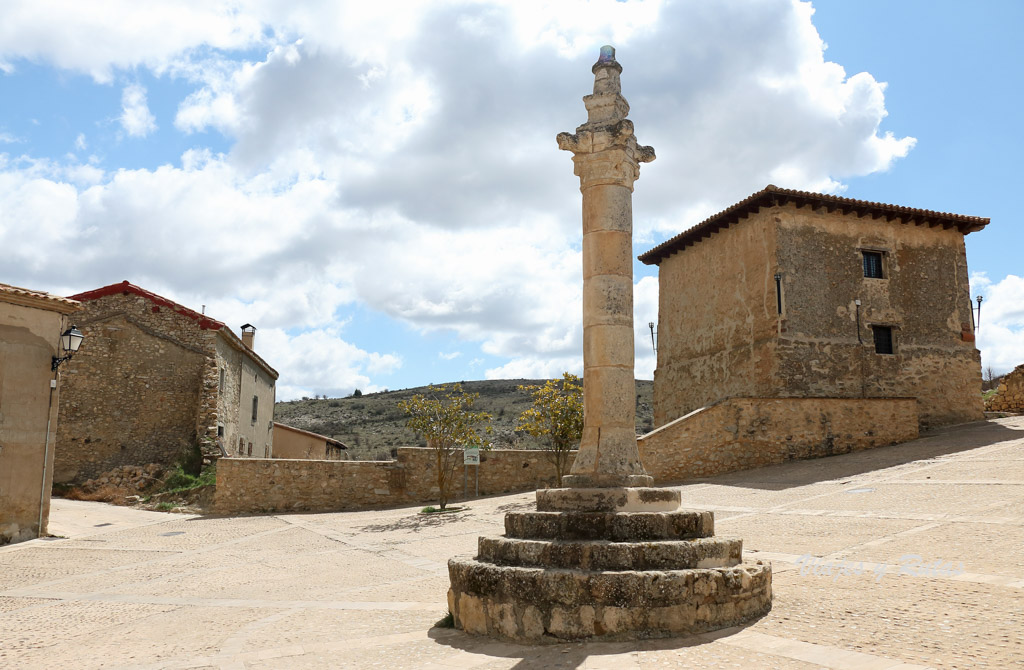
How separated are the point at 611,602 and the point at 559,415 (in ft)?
37.0

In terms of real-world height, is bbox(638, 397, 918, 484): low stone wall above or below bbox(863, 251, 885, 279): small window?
below

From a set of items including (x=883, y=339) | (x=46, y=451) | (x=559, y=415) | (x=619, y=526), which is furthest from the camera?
(x=883, y=339)

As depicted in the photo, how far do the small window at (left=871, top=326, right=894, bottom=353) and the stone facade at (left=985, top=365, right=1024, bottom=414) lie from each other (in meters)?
5.43

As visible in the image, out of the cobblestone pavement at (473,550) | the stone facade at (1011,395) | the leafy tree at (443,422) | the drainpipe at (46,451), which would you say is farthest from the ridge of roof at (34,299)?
the stone facade at (1011,395)

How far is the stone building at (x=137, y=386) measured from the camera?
19.1 m

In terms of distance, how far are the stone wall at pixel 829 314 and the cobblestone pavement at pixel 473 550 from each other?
13.8 ft

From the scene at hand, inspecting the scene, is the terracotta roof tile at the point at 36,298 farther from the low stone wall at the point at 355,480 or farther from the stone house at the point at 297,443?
the stone house at the point at 297,443

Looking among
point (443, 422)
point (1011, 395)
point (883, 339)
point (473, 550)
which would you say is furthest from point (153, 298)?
point (1011, 395)

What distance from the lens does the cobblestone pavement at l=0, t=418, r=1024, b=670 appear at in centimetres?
486

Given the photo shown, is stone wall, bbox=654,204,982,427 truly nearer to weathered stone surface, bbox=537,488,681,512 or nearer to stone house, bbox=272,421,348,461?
weathered stone surface, bbox=537,488,681,512

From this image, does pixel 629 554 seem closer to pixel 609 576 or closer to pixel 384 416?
pixel 609 576

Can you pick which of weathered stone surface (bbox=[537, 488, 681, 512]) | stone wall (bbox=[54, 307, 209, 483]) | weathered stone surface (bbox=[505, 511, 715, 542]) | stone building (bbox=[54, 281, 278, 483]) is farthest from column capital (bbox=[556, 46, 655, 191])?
stone wall (bbox=[54, 307, 209, 483])

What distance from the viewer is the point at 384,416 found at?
50219 mm

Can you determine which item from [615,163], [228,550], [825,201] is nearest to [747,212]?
[825,201]
